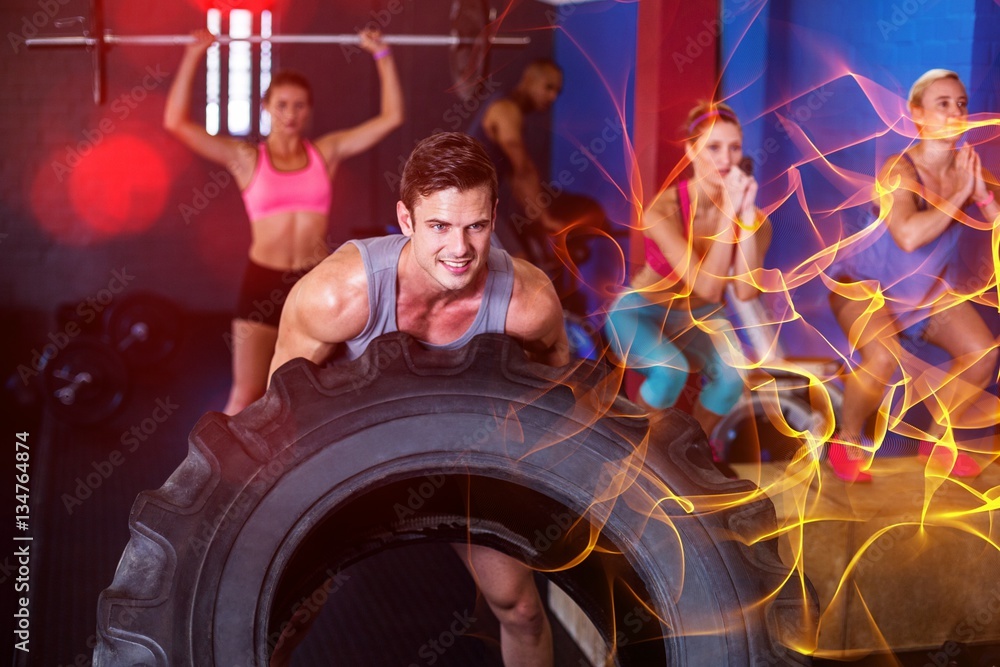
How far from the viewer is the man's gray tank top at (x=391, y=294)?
1.69 meters

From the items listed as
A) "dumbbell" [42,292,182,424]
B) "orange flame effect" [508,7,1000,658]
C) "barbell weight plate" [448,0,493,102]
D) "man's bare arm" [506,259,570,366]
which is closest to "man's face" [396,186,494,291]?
"man's bare arm" [506,259,570,366]

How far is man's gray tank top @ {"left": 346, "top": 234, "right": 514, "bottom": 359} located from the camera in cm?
169

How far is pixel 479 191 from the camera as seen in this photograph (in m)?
1.60

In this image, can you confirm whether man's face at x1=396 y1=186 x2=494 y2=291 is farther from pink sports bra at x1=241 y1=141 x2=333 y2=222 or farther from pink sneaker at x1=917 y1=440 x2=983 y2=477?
pink sneaker at x1=917 y1=440 x2=983 y2=477

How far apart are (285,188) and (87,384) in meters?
1.28

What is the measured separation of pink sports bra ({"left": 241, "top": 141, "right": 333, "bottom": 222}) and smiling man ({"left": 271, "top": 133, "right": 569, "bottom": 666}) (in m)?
1.43

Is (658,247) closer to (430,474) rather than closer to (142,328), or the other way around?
(430,474)

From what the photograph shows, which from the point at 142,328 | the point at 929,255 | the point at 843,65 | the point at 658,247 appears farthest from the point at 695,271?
the point at 142,328

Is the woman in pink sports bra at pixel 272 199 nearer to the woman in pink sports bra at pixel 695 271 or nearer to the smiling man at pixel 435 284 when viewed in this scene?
the woman in pink sports bra at pixel 695 271

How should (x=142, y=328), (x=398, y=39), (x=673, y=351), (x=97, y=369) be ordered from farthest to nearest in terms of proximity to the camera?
(x=142, y=328) → (x=97, y=369) → (x=673, y=351) → (x=398, y=39)

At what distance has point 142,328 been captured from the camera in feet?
12.0

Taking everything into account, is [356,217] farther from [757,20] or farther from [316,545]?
[316,545]

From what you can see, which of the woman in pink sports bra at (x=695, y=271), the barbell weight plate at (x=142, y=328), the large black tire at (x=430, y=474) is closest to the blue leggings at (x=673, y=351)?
the woman in pink sports bra at (x=695, y=271)

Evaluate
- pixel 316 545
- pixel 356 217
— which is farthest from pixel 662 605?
pixel 356 217
